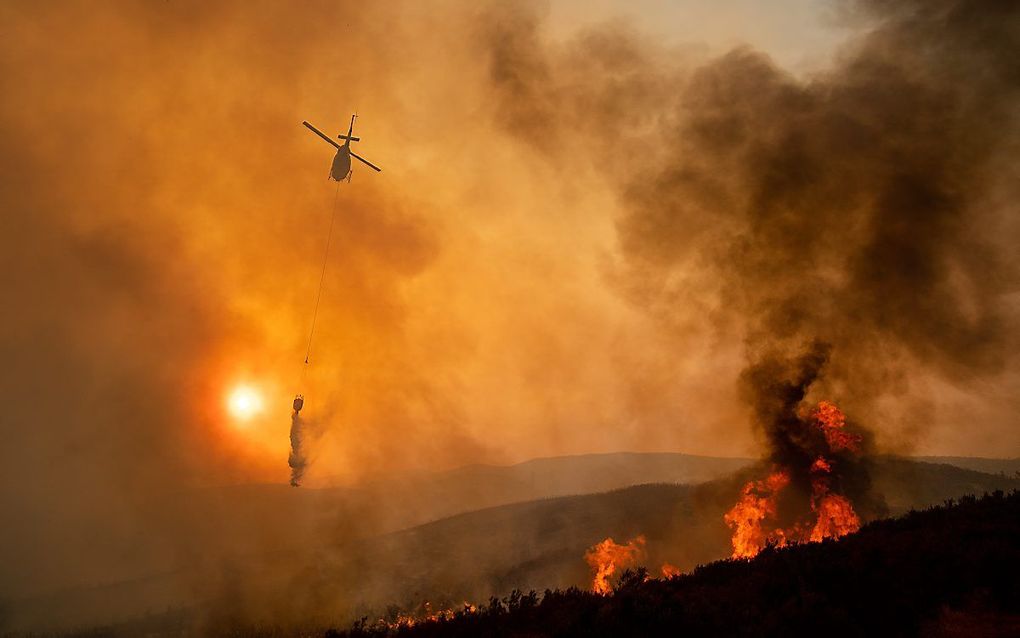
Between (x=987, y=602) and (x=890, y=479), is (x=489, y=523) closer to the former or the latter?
(x=890, y=479)

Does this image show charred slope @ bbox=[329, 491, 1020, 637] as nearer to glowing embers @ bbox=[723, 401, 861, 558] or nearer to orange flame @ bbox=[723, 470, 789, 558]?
glowing embers @ bbox=[723, 401, 861, 558]

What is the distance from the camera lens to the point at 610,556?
3088 cm

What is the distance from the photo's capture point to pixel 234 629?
28688mm

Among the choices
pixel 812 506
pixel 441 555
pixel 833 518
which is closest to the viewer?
pixel 833 518

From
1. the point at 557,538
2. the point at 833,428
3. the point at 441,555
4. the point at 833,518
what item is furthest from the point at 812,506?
the point at 441,555

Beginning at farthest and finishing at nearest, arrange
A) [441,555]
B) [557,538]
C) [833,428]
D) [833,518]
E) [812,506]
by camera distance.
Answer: [557,538]
[441,555]
[833,428]
[812,506]
[833,518]

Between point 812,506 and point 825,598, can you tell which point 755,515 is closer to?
point 812,506

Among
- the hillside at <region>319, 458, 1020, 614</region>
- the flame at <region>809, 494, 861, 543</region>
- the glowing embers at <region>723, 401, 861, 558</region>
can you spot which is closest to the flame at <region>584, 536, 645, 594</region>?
the hillside at <region>319, 458, 1020, 614</region>

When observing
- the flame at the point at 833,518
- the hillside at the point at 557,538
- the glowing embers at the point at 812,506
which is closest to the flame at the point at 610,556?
the hillside at the point at 557,538

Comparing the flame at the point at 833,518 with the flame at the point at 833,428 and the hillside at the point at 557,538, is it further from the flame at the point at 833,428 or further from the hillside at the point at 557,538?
the hillside at the point at 557,538

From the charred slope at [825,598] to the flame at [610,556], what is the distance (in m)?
20.5

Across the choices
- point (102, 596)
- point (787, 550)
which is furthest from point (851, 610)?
point (102, 596)

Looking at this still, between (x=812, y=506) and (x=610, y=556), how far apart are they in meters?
11.7

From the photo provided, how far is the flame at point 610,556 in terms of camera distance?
29.6 meters
